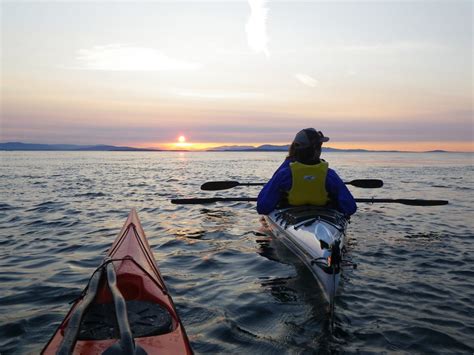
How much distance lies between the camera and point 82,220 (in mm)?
10727

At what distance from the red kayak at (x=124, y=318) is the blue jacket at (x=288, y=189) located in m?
3.46

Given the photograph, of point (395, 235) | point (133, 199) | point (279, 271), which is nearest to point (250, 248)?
point (279, 271)

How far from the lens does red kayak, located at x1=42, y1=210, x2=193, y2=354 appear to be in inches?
105

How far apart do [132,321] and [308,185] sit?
4572mm

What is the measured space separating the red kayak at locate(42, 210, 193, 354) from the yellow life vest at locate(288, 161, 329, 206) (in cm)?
349

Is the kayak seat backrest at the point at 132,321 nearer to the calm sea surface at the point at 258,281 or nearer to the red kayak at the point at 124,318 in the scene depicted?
the red kayak at the point at 124,318

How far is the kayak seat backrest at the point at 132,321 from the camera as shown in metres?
3.14

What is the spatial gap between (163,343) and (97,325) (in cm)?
81

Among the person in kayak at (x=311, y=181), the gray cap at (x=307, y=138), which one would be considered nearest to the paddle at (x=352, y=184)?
the person in kayak at (x=311, y=181)

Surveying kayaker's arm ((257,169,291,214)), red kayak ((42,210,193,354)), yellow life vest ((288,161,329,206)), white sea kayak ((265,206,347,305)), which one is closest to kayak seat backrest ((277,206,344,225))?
white sea kayak ((265,206,347,305))

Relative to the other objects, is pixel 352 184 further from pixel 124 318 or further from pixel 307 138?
pixel 124 318

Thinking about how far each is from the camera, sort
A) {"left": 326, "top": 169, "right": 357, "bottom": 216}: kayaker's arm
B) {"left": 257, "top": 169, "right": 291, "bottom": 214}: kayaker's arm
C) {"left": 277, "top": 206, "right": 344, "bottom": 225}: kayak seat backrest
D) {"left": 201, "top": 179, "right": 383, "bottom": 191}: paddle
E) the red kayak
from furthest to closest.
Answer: {"left": 201, "top": 179, "right": 383, "bottom": 191}: paddle, {"left": 257, "top": 169, "right": 291, "bottom": 214}: kayaker's arm, {"left": 326, "top": 169, "right": 357, "bottom": 216}: kayaker's arm, {"left": 277, "top": 206, "right": 344, "bottom": 225}: kayak seat backrest, the red kayak

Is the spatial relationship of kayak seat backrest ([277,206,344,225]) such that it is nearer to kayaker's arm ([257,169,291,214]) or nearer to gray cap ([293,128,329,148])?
kayaker's arm ([257,169,291,214])

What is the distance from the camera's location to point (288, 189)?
24.0 ft
